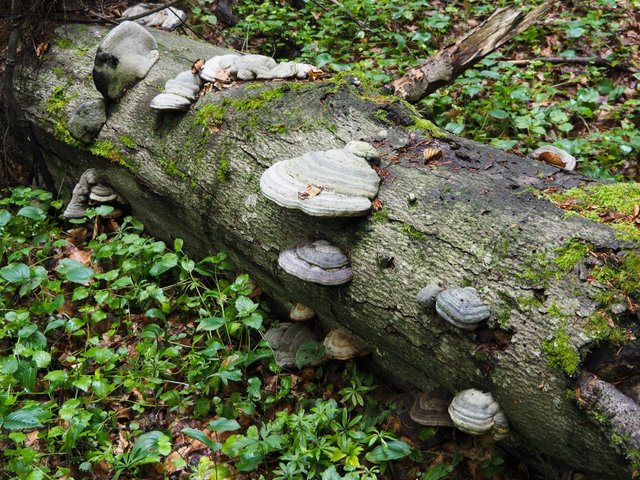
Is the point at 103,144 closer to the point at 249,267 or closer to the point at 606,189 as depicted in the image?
the point at 249,267

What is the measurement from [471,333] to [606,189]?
1.26 m

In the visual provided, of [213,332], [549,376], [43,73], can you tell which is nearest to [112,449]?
[213,332]

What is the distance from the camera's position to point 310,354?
3.91 metres

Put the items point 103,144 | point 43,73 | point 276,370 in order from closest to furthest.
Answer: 1. point 276,370
2. point 103,144
3. point 43,73

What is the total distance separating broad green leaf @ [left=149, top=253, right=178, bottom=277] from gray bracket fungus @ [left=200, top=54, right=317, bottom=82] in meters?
1.54

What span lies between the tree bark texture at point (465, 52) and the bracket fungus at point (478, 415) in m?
3.47

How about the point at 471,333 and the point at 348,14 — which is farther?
the point at 348,14

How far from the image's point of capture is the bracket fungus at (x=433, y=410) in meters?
3.18

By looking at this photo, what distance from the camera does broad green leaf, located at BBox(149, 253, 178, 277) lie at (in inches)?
172

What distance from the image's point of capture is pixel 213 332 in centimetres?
433

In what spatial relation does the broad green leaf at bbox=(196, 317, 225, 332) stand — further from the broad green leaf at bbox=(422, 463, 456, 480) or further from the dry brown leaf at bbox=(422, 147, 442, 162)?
the dry brown leaf at bbox=(422, 147, 442, 162)

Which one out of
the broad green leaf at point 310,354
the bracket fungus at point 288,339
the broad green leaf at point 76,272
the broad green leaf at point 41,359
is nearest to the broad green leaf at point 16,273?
the broad green leaf at point 76,272

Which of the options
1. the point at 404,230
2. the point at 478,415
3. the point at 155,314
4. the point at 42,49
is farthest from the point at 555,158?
the point at 42,49

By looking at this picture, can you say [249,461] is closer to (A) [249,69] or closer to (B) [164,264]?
(B) [164,264]
